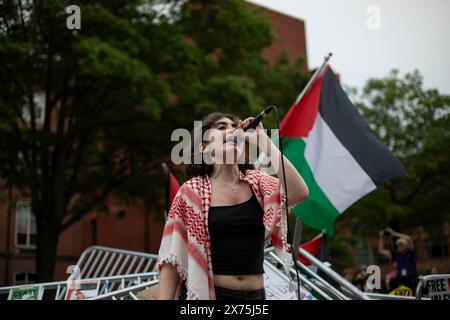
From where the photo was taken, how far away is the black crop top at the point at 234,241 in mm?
2631

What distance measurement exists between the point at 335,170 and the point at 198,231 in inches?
177

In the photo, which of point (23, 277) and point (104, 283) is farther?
point (23, 277)

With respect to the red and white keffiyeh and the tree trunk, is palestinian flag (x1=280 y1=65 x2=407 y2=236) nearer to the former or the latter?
the red and white keffiyeh

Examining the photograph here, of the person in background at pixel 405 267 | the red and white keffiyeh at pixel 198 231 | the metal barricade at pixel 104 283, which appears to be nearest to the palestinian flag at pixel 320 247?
the person in background at pixel 405 267

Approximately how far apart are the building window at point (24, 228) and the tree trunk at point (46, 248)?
11.6m

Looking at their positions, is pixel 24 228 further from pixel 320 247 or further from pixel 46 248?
pixel 320 247

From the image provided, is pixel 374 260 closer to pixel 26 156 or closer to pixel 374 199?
pixel 374 199

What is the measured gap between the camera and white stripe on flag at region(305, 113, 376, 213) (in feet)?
22.0

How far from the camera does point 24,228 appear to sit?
25.7 m

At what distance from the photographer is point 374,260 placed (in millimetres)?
37969

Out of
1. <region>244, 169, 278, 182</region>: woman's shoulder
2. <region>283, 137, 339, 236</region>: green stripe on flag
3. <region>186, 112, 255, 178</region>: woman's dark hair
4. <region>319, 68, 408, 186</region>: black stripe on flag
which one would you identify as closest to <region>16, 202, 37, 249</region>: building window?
<region>319, 68, 408, 186</region>: black stripe on flag

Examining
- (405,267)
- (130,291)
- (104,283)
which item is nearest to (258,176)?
(130,291)
